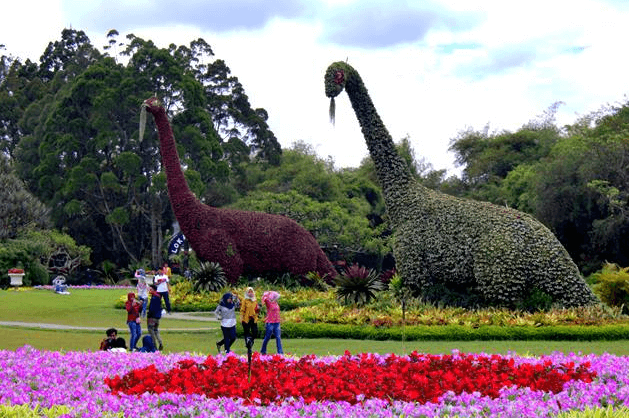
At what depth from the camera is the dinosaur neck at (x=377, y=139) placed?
17.7 metres

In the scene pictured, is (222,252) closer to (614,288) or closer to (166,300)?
(166,300)

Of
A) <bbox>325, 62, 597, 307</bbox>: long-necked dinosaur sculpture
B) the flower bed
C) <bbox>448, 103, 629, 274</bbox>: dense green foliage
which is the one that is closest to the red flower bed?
the flower bed

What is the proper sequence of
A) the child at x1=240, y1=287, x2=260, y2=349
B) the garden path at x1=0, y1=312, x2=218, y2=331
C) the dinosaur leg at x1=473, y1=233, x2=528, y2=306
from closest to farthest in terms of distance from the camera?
1. the child at x1=240, y1=287, x2=260, y2=349
2. the dinosaur leg at x1=473, y1=233, x2=528, y2=306
3. the garden path at x1=0, y1=312, x2=218, y2=331

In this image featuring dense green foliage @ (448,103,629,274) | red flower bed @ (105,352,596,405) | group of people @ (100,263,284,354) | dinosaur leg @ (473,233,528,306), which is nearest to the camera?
red flower bed @ (105,352,596,405)

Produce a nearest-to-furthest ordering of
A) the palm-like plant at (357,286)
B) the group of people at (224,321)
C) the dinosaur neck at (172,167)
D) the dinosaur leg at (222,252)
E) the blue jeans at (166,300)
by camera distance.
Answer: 1. the group of people at (224,321)
2. the palm-like plant at (357,286)
3. the blue jeans at (166,300)
4. the dinosaur neck at (172,167)
5. the dinosaur leg at (222,252)

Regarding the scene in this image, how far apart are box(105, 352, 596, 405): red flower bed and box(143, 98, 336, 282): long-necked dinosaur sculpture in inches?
526


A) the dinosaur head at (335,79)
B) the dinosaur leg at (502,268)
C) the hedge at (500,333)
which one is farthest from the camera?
the dinosaur head at (335,79)

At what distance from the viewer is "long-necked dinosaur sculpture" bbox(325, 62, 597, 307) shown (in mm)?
15750

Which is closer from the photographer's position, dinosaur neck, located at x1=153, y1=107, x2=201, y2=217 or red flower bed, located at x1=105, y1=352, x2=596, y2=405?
red flower bed, located at x1=105, y1=352, x2=596, y2=405

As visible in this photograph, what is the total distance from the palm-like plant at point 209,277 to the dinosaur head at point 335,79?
7.64m

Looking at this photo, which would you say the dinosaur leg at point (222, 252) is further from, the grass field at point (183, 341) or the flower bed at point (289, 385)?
the flower bed at point (289, 385)

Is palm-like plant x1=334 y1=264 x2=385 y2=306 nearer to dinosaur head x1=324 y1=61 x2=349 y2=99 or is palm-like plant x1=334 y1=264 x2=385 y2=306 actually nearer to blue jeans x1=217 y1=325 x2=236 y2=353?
dinosaur head x1=324 y1=61 x2=349 y2=99

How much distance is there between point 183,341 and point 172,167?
8507 millimetres

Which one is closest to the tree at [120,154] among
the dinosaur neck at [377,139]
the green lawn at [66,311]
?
the green lawn at [66,311]
